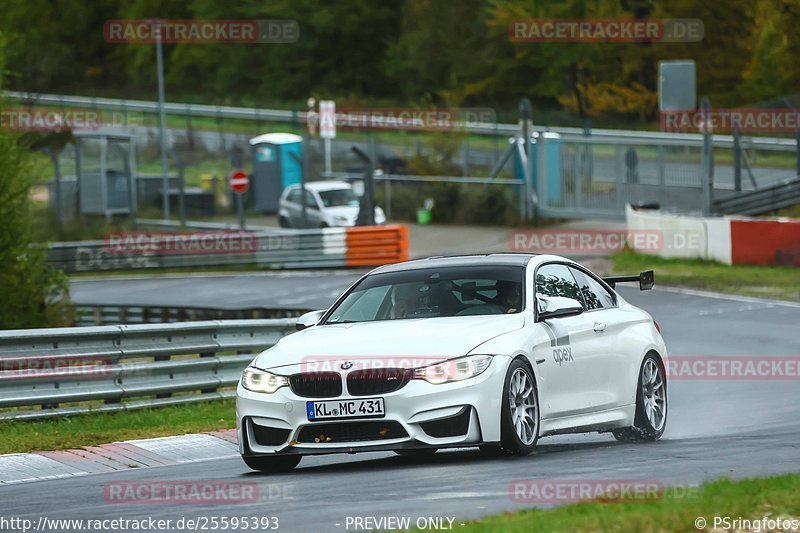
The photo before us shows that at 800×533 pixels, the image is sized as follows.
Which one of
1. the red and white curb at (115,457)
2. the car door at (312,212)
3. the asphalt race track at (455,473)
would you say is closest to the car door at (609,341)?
the asphalt race track at (455,473)

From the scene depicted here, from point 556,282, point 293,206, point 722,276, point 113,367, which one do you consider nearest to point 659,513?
point 556,282

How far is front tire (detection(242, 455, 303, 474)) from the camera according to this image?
33.5ft

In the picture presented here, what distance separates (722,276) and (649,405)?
17.5m

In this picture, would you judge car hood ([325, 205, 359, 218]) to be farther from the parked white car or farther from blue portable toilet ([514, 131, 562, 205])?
blue portable toilet ([514, 131, 562, 205])

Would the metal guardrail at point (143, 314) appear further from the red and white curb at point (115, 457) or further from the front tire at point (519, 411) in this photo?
the front tire at point (519, 411)

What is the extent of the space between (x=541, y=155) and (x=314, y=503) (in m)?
34.1

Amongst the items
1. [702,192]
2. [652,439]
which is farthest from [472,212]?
[652,439]

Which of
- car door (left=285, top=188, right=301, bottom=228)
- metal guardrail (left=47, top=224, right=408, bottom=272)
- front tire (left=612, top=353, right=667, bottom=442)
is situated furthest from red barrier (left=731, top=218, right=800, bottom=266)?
front tire (left=612, top=353, right=667, bottom=442)

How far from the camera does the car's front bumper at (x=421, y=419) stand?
9633mm

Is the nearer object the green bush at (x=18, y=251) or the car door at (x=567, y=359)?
the car door at (x=567, y=359)

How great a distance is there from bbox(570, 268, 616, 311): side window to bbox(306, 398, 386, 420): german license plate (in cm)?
247

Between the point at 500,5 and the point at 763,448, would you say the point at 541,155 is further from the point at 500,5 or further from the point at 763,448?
the point at 763,448

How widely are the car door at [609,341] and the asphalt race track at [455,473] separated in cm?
39

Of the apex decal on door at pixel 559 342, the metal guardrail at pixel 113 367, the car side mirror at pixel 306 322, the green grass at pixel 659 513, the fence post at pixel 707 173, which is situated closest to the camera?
the green grass at pixel 659 513
